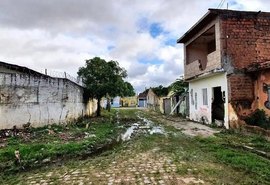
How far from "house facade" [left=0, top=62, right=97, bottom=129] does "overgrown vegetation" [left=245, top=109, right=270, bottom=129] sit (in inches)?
396

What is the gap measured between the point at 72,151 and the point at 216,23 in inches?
403

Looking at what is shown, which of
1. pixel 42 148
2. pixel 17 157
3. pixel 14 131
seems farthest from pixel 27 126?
pixel 17 157

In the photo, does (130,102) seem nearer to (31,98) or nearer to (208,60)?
(208,60)

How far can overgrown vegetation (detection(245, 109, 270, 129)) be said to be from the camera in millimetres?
13137

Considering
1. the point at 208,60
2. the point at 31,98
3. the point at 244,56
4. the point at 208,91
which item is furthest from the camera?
the point at 208,91

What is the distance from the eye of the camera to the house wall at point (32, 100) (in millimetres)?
12945

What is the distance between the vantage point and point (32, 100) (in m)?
14.1

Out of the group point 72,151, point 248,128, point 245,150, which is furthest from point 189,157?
point 248,128

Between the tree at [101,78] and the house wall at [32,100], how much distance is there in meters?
6.27

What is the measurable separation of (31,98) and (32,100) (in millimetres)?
113

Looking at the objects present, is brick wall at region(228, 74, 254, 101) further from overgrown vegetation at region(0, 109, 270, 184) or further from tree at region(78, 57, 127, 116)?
tree at region(78, 57, 127, 116)

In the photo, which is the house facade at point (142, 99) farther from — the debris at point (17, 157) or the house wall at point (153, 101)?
the debris at point (17, 157)

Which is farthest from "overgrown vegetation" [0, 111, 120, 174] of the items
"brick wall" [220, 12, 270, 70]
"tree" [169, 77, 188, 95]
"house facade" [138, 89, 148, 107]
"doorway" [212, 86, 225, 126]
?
"house facade" [138, 89, 148, 107]

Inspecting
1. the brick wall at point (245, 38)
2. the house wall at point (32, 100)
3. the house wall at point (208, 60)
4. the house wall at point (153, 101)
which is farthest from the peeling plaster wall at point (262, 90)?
the house wall at point (153, 101)
